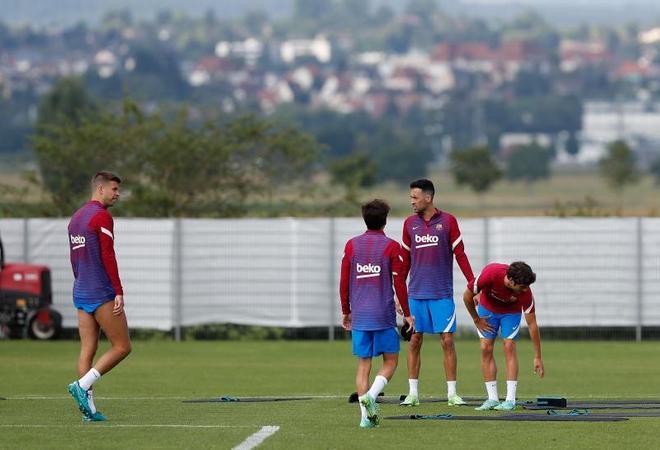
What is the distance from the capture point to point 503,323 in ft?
52.0

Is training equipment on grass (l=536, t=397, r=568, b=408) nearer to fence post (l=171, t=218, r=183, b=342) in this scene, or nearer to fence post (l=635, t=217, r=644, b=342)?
fence post (l=635, t=217, r=644, b=342)

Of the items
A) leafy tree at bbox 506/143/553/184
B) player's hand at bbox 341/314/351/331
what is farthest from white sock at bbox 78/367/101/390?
leafy tree at bbox 506/143/553/184

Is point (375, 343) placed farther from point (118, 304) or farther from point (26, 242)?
point (26, 242)

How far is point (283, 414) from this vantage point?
15.2 metres

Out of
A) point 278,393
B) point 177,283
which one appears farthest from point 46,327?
point 278,393

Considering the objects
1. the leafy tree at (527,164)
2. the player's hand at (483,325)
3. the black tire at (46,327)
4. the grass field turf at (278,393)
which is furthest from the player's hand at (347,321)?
the leafy tree at (527,164)

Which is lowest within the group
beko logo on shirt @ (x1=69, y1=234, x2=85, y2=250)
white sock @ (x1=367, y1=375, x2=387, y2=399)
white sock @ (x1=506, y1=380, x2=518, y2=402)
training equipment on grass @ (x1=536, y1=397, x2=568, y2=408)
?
training equipment on grass @ (x1=536, y1=397, x2=568, y2=408)

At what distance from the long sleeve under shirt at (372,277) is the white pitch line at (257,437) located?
1097 millimetres

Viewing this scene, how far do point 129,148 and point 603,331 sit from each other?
12404mm

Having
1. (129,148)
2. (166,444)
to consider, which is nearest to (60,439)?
(166,444)

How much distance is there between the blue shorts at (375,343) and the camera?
47.1ft

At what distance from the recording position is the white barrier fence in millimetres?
28438

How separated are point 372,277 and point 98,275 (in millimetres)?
2310

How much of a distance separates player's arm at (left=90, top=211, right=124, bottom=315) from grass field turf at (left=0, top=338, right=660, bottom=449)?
1010 mm
